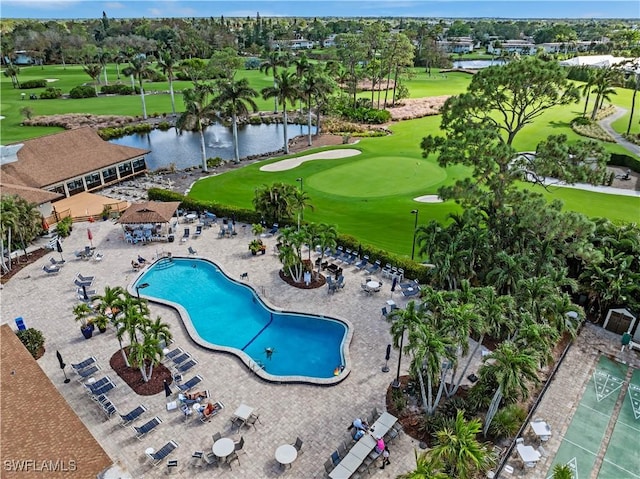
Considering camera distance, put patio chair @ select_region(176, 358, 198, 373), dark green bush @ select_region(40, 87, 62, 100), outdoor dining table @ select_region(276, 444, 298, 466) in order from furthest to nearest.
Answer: dark green bush @ select_region(40, 87, 62, 100)
patio chair @ select_region(176, 358, 198, 373)
outdoor dining table @ select_region(276, 444, 298, 466)

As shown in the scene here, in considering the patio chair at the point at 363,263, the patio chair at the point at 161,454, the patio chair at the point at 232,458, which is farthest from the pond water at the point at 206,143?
the patio chair at the point at 232,458

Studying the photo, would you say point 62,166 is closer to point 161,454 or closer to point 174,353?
point 174,353

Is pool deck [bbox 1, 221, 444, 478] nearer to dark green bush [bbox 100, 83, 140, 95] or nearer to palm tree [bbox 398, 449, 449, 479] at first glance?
palm tree [bbox 398, 449, 449, 479]

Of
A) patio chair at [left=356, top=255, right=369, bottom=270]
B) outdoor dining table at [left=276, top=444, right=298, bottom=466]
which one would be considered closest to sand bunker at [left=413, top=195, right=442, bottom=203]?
patio chair at [left=356, top=255, right=369, bottom=270]

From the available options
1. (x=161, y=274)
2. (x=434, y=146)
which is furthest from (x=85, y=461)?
(x=434, y=146)

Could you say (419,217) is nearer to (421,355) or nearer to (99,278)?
(421,355)

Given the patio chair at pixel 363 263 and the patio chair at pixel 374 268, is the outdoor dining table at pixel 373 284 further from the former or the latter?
the patio chair at pixel 363 263

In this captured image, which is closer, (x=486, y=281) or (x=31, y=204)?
(x=486, y=281)

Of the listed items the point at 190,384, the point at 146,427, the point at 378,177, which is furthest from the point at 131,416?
the point at 378,177
